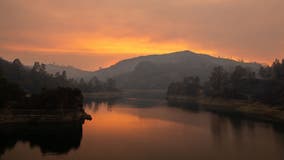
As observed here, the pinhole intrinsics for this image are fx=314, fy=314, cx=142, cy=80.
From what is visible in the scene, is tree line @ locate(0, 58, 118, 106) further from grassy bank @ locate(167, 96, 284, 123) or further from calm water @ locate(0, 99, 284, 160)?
grassy bank @ locate(167, 96, 284, 123)

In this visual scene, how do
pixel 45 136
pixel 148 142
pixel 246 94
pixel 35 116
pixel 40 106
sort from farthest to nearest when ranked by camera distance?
pixel 246 94
pixel 40 106
pixel 35 116
pixel 45 136
pixel 148 142

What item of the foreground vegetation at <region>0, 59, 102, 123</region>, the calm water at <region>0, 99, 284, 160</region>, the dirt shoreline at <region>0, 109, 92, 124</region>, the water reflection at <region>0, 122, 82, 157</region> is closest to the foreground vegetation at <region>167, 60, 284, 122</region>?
the calm water at <region>0, 99, 284, 160</region>

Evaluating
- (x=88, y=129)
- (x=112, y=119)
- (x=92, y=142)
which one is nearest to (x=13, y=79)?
(x=112, y=119)

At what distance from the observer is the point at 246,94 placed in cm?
12000

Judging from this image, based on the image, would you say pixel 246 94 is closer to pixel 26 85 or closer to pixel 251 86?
pixel 251 86

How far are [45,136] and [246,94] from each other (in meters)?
85.9

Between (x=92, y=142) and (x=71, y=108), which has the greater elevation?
(x=71, y=108)

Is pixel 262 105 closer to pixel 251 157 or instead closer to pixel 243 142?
pixel 243 142

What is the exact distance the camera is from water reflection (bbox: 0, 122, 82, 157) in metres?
48.6

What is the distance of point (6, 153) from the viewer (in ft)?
146

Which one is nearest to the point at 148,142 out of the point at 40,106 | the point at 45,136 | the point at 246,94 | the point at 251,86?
the point at 45,136

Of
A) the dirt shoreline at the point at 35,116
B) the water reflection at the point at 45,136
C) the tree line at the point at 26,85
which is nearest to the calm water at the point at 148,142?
the water reflection at the point at 45,136

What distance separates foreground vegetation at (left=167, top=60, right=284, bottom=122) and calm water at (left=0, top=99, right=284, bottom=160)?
985 inches

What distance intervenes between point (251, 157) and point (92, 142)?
83.1 feet
